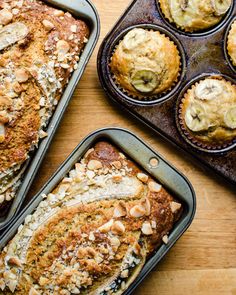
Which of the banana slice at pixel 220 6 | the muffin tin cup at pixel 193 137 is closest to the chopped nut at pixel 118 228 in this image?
the muffin tin cup at pixel 193 137

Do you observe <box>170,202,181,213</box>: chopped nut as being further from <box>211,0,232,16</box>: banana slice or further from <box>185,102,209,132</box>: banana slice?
<box>211,0,232,16</box>: banana slice

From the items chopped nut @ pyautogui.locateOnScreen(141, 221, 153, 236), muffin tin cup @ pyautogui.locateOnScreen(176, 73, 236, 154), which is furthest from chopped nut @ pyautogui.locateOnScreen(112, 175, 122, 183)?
muffin tin cup @ pyautogui.locateOnScreen(176, 73, 236, 154)

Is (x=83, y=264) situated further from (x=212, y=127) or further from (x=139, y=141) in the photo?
(x=212, y=127)

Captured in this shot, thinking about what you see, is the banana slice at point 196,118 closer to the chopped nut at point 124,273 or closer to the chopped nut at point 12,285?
the chopped nut at point 124,273

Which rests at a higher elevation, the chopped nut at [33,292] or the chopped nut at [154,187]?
the chopped nut at [154,187]

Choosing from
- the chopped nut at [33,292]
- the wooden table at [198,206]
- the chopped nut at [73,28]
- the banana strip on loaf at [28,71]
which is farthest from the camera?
the wooden table at [198,206]

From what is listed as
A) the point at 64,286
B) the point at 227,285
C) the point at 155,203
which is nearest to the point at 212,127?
the point at 155,203
